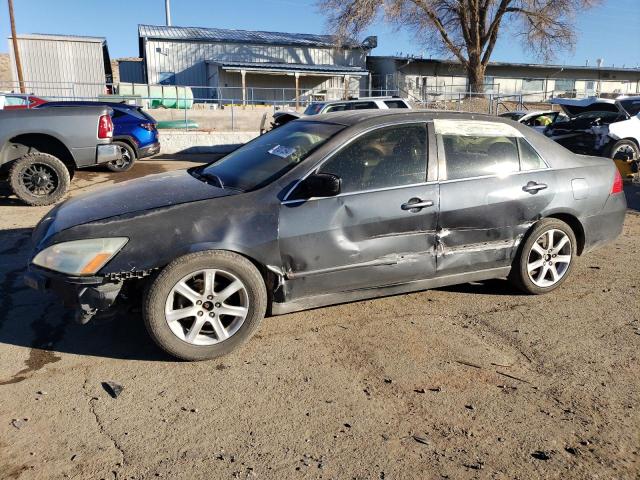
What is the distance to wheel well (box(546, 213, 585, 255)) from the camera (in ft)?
15.6

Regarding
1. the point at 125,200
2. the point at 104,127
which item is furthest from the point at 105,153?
the point at 125,200

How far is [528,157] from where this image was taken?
4590mm

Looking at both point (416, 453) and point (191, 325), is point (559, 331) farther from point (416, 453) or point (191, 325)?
point (191, 325)

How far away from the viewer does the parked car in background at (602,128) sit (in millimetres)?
11031

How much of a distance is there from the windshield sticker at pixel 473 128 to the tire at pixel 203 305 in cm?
191

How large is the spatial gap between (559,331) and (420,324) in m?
1.01

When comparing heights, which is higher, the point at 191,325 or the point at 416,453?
the point at 191,325

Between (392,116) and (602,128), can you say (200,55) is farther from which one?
(392,116)

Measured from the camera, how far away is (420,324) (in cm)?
415

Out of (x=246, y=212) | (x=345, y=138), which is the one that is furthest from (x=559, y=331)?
(x=246, y=212)

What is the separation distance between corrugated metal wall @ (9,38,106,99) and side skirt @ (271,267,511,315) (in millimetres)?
31854

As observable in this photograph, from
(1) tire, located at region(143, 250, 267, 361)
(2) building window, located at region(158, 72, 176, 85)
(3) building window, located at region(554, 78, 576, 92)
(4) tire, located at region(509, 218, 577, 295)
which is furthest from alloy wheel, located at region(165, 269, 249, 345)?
(3) building window, located at region(554, 78, 576, 92)

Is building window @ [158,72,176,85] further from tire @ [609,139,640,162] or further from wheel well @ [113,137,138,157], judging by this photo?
tire @ [609,139,640,162]

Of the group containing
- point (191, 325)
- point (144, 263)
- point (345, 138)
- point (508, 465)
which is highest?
point (345, 138)
